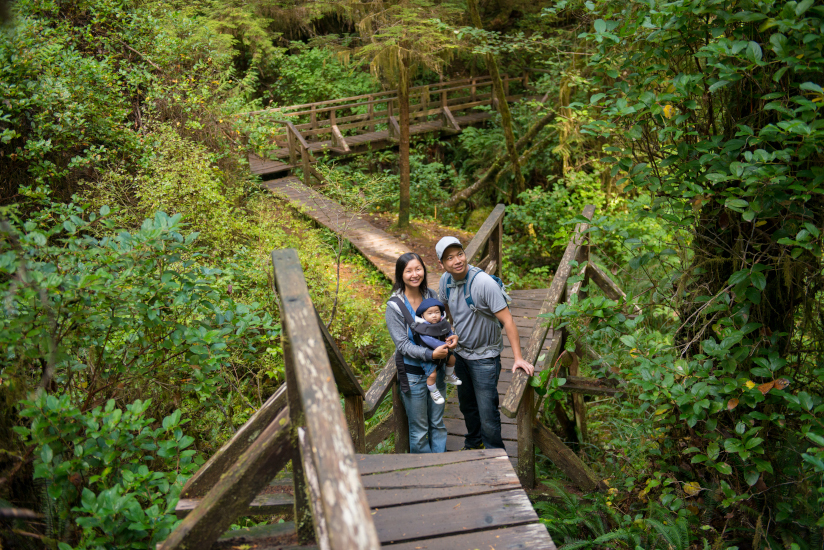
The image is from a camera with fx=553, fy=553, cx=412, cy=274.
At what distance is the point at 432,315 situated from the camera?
154 inches

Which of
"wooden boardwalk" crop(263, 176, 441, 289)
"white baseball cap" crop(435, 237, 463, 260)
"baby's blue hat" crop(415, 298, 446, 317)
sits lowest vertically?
"wooden boardwalk" crop(263, 176, 441, 289)

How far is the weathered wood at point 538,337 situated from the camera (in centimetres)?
386

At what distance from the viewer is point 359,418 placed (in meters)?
3.52

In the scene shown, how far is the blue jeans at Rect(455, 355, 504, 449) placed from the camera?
410 cm

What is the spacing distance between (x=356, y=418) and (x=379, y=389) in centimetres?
46

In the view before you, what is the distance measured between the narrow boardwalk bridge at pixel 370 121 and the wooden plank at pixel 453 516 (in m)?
14.2

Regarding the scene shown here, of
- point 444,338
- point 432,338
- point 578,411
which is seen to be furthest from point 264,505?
point 578,411

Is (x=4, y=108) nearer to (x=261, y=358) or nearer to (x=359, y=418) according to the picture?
(x=261, y=358)

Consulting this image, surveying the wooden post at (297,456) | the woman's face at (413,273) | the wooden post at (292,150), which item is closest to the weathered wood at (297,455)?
the wooden post at (297,456)

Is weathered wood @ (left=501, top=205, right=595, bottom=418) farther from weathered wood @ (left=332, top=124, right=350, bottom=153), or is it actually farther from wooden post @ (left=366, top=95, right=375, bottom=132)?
wooden post @ (left=366, top=95, right=375, bottom=132)

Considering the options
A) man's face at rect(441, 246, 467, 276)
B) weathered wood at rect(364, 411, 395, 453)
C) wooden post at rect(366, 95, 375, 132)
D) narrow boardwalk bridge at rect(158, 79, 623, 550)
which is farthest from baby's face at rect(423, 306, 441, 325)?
wooden post at rect(366, 95, 375, 132)

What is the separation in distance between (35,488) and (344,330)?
5931mm

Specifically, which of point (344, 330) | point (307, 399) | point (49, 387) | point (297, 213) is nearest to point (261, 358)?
point (344, 330)

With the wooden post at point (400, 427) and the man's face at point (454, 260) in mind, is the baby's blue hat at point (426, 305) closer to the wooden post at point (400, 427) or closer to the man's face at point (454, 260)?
the man's face at point (454, 260)
